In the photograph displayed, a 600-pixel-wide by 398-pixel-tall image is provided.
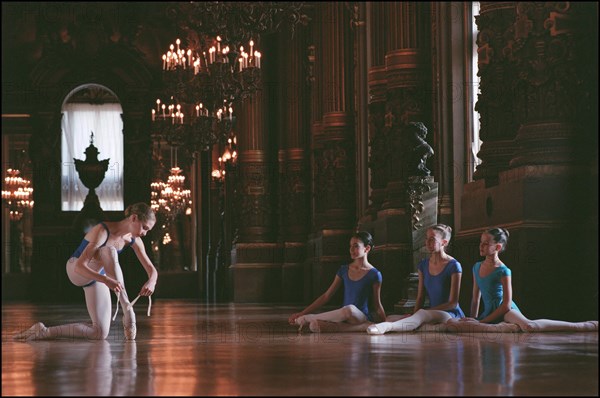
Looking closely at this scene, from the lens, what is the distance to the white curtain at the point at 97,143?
37281 mm

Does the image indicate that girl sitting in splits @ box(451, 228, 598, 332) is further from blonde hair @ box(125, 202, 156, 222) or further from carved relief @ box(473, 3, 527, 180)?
blonde hair @ box(125, 202, 156, 222)

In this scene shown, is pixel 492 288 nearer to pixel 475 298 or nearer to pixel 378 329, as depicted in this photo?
pixel 475 298

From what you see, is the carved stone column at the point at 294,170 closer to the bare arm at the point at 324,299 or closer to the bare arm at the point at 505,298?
the bare arm at the point at 324,299

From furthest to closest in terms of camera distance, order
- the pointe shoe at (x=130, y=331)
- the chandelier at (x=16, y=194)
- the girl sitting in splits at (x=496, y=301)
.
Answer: the chandelier at (x=16, y=194) → the pointe shoe at (x=130, y=331) → the girl sitting in splits at (x=496, y=301)

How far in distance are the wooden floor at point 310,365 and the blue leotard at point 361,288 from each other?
3.46 ft

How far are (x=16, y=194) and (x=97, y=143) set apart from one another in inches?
113

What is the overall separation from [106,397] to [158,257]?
32773 millimetres

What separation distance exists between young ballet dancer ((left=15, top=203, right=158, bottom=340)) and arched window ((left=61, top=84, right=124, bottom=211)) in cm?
2725

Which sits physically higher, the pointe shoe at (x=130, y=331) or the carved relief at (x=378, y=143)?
the carved relief at (x=378, y=143)

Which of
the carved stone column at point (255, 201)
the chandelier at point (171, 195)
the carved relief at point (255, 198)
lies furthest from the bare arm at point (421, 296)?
the chandelier at point (171, 195)

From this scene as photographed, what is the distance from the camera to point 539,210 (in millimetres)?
10492

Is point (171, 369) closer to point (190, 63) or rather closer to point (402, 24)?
point (402, 24)

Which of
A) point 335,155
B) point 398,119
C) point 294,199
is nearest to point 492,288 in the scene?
point 398,119

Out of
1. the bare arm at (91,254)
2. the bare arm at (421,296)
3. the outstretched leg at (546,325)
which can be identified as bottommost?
the outstretched leg at (546,325)
